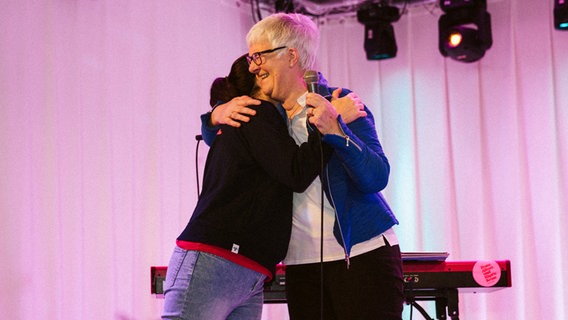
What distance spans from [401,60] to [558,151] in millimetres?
1518

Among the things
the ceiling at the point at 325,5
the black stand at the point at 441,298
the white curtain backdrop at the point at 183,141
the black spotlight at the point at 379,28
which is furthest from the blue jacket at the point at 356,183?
the ceiling at the point at 325,5

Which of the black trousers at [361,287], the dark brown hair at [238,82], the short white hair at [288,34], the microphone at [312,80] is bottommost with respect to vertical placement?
the black trousers at [361,287]

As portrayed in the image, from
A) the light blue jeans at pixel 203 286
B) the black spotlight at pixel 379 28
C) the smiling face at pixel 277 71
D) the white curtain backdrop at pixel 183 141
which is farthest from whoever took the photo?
the black spotlight at pixel 379 28

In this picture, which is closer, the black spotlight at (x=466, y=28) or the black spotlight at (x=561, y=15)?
the black spotlight at (x=561, y=15)

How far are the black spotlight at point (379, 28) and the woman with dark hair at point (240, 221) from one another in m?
4.10

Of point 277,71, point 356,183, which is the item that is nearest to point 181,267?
point 356,183

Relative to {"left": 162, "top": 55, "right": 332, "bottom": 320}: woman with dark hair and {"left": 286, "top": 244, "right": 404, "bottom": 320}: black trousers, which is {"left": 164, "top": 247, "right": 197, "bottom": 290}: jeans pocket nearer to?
{"left": 162, "top": 55, "right": 332, "bottom": 320}: woman with dark hair

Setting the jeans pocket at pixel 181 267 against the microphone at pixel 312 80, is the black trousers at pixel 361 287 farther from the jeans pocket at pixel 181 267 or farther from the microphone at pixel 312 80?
the microphone at pixel 312 80

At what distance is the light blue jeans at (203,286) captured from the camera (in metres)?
1.91

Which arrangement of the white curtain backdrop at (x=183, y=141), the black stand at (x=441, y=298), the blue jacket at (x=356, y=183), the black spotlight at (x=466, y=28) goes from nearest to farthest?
the blue jacket at (x=356, y=183) → the black stand at (x=441, y=298) → the white curtain backdrop at (x=183, y=141) → the black spotlight at (x=466, y=28)

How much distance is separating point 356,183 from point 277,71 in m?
0.40

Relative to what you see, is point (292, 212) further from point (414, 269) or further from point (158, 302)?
point (158, 302)

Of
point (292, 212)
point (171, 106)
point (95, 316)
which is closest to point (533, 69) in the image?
point (171, 106)

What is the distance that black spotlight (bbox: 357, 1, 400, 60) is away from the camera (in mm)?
5977
